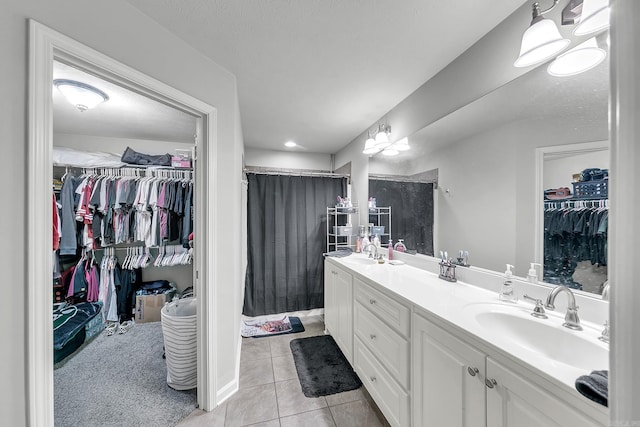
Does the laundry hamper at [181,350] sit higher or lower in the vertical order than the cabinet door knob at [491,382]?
lower

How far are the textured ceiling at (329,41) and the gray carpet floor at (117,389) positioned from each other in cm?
237

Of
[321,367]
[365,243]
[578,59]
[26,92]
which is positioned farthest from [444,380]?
[26,92]

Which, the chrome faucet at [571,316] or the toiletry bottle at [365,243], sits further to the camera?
the toiletry bottle at [365,243]

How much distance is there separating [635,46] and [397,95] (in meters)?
1.95

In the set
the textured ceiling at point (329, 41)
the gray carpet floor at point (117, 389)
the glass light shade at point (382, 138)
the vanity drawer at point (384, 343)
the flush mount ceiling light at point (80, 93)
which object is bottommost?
the gray carpet floor at point (117, 389)

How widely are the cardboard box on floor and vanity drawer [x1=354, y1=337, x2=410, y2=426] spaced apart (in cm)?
243

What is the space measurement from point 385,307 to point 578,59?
148 centimetres

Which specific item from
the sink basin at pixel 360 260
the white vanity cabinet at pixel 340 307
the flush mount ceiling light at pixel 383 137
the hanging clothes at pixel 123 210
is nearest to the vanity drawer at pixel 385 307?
the white vanity cabinet at pixel 340 307

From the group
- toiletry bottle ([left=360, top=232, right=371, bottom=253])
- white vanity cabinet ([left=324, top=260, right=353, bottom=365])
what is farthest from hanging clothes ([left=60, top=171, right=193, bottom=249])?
toiletry bottle ([left=360, top=232, right=371, bottom=253])

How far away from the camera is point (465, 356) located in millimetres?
952

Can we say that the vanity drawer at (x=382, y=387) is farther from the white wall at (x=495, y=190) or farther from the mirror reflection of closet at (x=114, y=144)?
the mirror reflection of closet at (x=114, y=144)

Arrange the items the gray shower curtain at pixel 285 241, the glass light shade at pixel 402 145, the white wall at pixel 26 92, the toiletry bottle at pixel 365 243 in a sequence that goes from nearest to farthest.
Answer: the white wall at pixel 26 92 < the glass light shade at pixel 402 145 < the toiletry bottle at pixel 365 243 < the gray shower curtain at pixel 285 241

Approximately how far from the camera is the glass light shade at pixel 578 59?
97 centimetres

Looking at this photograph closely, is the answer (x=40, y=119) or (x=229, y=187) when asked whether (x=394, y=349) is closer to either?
(x=229, y=187)
